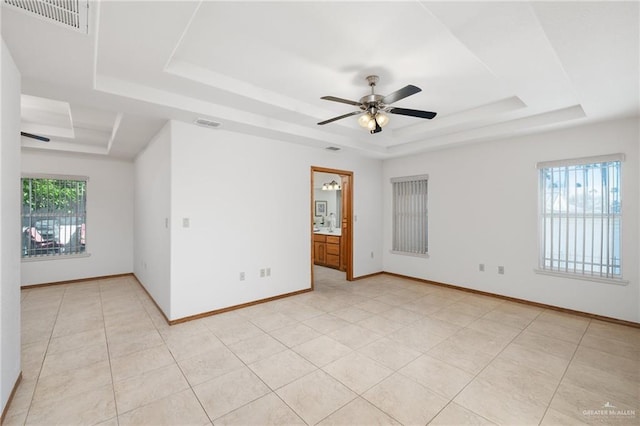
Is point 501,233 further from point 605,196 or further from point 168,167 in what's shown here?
point 168,167

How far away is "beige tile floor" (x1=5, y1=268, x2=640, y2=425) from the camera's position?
6.72ft

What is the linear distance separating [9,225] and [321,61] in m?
2.78

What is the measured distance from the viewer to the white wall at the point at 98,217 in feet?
17.8

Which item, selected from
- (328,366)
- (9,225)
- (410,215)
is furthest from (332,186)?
(9,225)

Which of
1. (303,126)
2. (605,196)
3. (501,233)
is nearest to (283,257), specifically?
(303,126)

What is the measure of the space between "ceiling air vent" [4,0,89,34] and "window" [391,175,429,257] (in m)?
5.23

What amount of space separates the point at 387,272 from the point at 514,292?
7.85 ft

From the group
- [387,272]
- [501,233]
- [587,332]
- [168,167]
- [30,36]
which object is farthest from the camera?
[387,272]

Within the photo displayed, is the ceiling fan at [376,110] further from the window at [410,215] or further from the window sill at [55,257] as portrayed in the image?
the window sill at [55,257]

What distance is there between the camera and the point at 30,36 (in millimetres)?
1863

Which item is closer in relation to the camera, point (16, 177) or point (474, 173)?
point (16, 177)

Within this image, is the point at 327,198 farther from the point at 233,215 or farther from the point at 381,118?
the point at 381,118

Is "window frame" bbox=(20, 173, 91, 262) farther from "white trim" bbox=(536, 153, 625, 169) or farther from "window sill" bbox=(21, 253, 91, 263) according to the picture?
"white trim" bbox=(536, 153, 625, 169)

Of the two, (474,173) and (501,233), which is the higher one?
(474,173)
